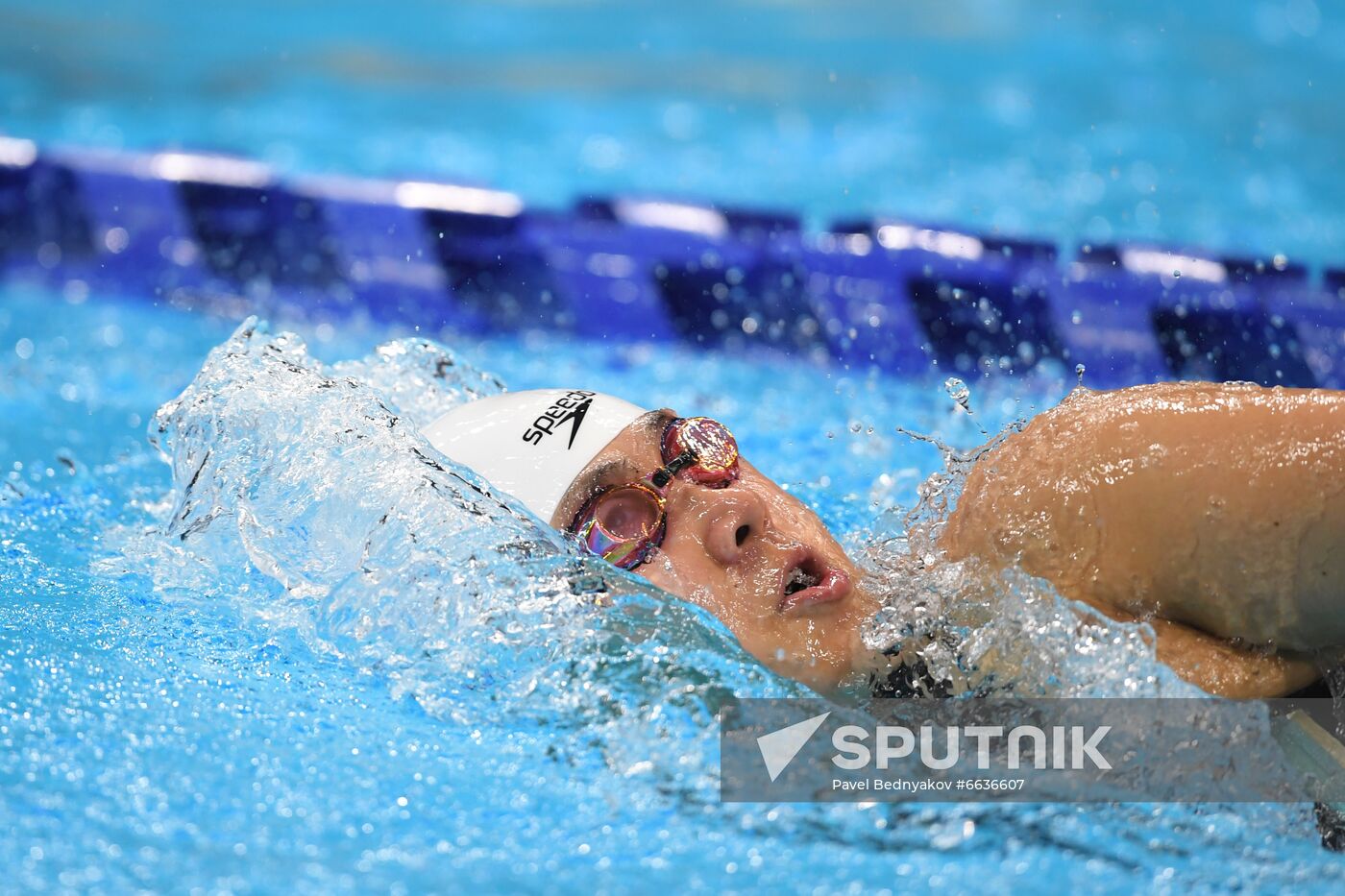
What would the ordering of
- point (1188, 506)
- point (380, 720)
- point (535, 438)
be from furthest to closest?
point (535, 438), point (380, 720), point (1188, 506)

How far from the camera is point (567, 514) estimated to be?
71.4 inches

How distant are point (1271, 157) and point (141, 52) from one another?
4811mm

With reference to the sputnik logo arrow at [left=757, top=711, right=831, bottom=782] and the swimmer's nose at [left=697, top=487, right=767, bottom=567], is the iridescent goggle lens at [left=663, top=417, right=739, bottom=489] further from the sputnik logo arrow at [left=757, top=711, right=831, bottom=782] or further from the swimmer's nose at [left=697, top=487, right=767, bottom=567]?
the sputnik logo arrow at [left=757, top=711, right=831, bottom=782]

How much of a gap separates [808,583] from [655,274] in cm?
230

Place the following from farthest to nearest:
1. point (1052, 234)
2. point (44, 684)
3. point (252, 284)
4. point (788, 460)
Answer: point (1052, 234), point (252, 284), point (788, 460), point (44, 684)

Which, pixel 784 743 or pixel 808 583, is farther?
pixel 808 583

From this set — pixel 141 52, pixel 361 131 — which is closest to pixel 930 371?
pixel 361 131

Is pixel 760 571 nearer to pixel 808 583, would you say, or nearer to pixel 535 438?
pixel 808 583

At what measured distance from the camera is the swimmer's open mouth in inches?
65.8

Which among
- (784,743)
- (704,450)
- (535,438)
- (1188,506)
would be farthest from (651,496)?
(1188,506)

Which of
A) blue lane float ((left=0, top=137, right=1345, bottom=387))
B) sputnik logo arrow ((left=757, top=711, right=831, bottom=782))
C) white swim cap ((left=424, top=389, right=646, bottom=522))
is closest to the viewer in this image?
sputnik logo arrow ((left=757, top=711, right=831, bottom=782))

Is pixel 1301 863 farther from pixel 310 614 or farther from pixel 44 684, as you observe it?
pixel 44 684

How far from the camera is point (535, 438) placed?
1886 millimetres

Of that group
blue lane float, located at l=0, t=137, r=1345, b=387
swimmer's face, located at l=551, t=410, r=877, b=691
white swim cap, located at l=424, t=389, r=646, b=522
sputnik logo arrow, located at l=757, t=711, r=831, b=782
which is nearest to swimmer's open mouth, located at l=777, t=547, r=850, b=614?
swimmer's face, located at l=551, t=410, r=877, b=691
